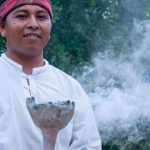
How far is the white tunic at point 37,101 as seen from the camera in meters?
2.61

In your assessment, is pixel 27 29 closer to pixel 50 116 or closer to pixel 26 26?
pixel 26 26

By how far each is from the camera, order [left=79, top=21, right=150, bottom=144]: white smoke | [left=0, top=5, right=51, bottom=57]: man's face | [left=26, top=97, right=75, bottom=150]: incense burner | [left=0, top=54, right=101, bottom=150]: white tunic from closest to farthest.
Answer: [left=26, top=97, right=75, bottom=150]: incense burner, [left=0, top=54, right=101, bottom=150]: white tunic, [left=0, top=5, right=51, bottom=57]: man's face, [left=79, top=21, right=150, bottom=144]: white smoke

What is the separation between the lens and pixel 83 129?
2.77 m

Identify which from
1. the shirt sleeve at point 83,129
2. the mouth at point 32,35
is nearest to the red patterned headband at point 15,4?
the mouth at point 32,35

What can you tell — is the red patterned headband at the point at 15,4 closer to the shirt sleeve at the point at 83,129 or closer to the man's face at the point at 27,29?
the man's face at the point at 27,29

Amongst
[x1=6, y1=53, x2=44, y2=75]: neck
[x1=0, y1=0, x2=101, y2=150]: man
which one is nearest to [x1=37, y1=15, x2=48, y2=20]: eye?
[x1=0, y1=0, x2=101, y2=150]: man

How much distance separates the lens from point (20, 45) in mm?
2748

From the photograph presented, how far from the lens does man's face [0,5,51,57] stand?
2.71 m

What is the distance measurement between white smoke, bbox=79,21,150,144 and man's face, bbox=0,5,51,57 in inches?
153

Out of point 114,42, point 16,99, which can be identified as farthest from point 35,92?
point 114,42

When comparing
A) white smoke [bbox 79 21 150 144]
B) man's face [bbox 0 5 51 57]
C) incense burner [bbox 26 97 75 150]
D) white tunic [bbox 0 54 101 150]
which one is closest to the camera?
incense burner [bbox 26 97 75 150]

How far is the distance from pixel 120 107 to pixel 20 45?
4.20 metres

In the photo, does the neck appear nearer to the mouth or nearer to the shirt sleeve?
the mouth

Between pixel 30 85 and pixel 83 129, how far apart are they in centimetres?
34
